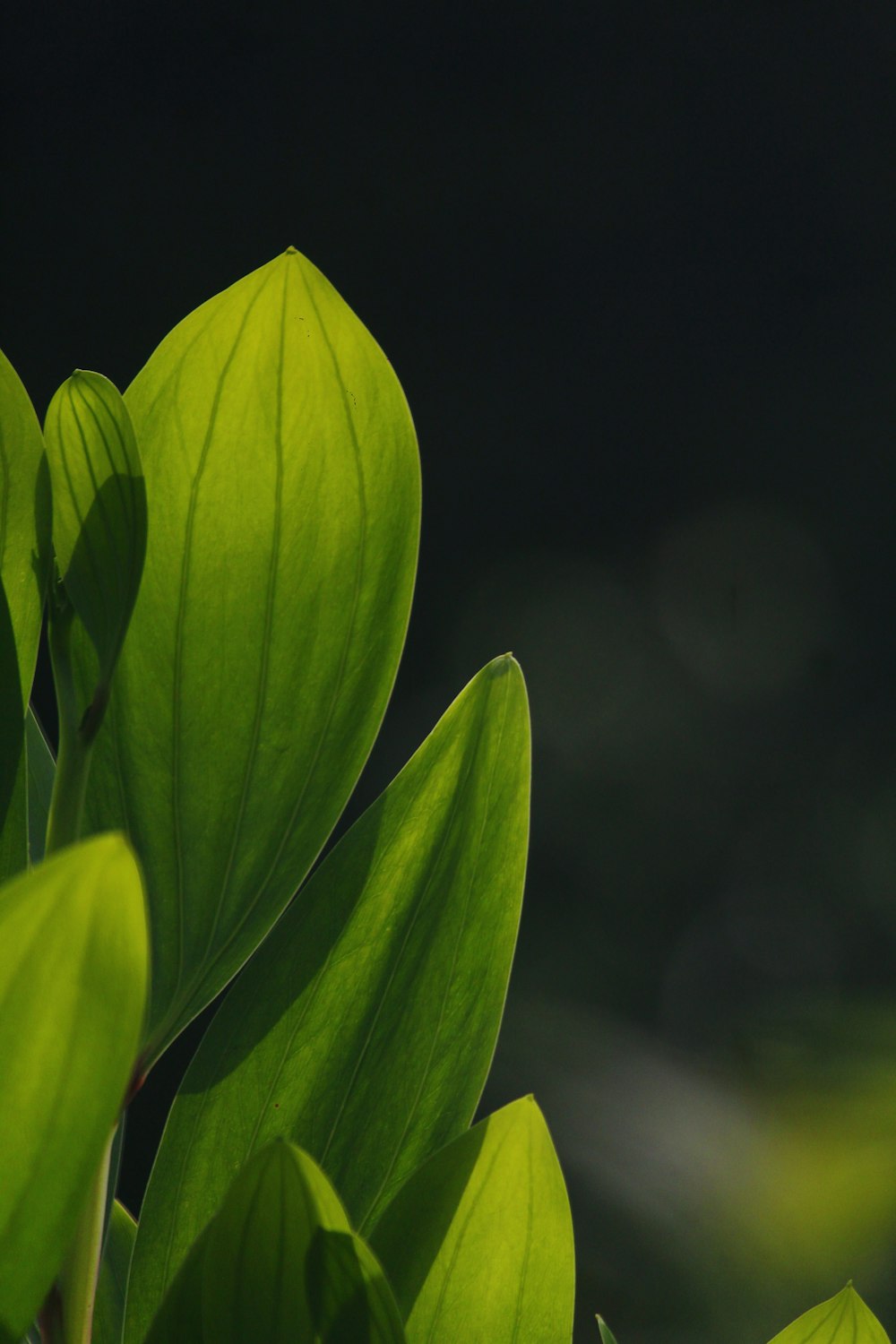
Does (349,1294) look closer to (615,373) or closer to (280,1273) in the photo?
(280,1273)

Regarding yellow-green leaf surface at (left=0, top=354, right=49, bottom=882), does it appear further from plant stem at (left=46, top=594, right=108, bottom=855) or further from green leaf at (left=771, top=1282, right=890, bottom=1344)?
green leaf at (left=771, top=1282, right=890, bottom=1344)

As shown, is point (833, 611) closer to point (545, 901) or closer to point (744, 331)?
point (744, 331)

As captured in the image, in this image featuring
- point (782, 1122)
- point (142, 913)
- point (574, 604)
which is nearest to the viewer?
point (142, 913)

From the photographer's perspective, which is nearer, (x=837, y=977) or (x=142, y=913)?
(x=142, y=913)

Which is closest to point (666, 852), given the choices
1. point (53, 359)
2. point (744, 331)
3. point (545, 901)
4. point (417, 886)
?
point (545, 901)

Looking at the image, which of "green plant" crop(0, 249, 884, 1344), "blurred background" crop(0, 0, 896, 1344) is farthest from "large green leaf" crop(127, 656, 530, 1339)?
"blurred background" crop(0, 0, 896, 1344)

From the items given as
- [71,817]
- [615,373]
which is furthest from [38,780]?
[615,373]

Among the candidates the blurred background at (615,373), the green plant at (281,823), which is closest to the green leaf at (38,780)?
the green plant at (281,823)
